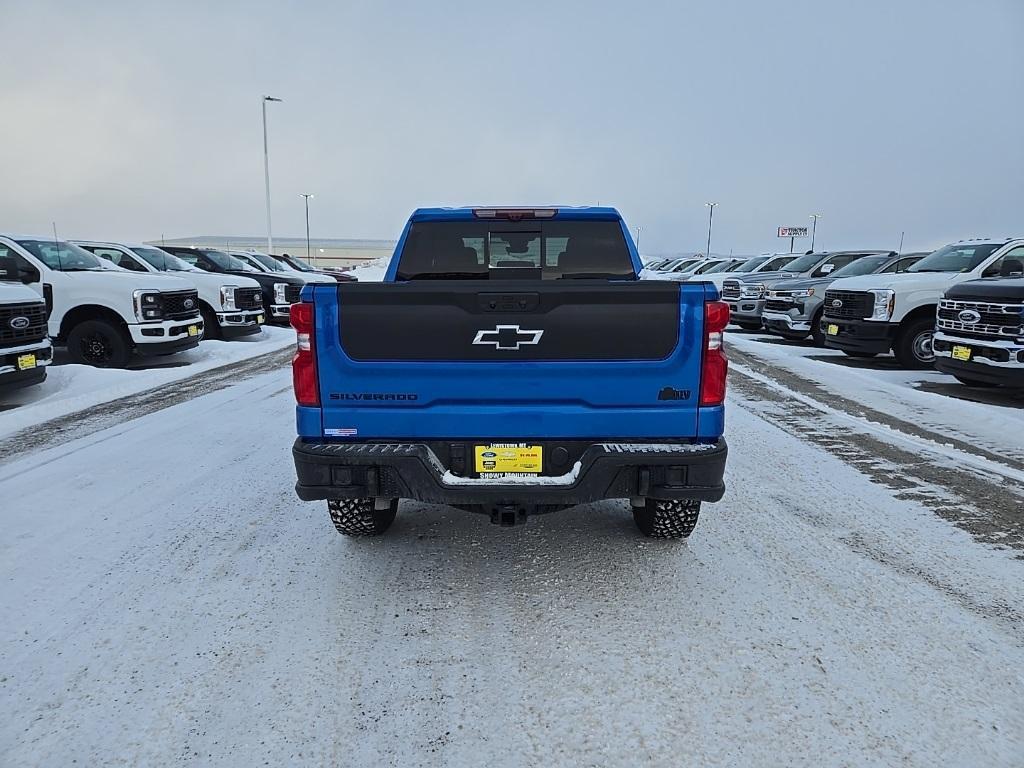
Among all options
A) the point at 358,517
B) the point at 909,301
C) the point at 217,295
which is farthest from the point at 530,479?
the point at 217,295

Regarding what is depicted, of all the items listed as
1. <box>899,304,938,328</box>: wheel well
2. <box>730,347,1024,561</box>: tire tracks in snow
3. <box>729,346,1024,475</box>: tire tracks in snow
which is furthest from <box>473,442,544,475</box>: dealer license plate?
<box>899,304,938,328</box>: wheel well

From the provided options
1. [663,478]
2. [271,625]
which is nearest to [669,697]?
[663,478]

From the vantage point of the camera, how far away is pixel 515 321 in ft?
9.62

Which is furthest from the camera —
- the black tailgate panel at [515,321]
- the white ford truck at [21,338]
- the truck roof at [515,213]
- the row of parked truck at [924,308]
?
the row of parked truck at [924,308]

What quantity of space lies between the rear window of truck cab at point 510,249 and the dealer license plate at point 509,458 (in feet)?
5.60

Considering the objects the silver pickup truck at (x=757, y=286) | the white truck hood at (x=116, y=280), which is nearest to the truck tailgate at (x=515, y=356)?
the white truck hood at (x=116, y=280)

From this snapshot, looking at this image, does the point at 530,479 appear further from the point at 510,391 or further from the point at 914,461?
the point at 914,461

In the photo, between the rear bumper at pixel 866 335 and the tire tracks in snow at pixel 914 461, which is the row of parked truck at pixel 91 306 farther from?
the rear bumper at pixel 866 335

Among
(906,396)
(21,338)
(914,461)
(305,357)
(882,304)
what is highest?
(882,304)

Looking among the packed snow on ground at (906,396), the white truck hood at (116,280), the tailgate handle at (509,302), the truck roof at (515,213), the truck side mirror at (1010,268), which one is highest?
the truck roof at (515,213)

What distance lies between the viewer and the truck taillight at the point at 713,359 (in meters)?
2.94

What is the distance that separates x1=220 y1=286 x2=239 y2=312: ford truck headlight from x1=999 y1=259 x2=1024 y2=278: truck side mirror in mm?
13476

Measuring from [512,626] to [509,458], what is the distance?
2.51 feet

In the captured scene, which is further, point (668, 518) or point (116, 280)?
point (116, 280)
